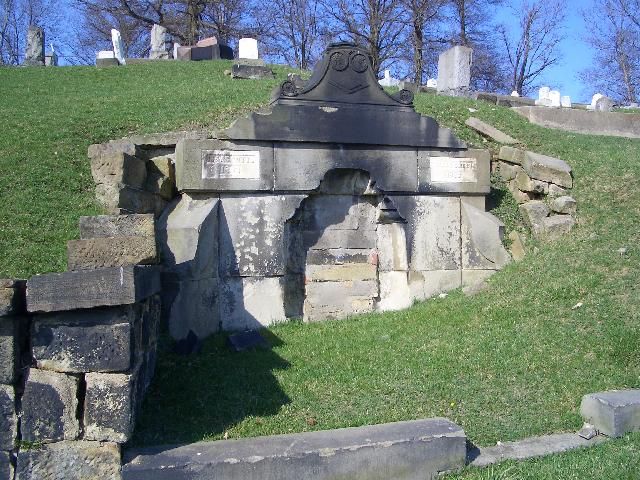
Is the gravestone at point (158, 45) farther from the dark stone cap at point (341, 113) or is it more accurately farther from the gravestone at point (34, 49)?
the dark stone cap at point (341, 113)

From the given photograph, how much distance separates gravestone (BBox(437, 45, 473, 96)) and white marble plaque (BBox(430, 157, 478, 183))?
9.63 m

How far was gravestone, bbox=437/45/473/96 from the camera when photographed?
57.5 feet

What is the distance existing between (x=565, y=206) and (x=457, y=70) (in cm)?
977

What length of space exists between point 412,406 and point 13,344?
311cm

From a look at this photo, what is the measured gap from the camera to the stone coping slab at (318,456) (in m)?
3.92

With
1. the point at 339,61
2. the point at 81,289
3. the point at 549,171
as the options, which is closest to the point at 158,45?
the point at 339,61

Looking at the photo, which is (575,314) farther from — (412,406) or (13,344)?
(13,344)

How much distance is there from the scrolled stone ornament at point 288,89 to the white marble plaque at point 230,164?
88 cm

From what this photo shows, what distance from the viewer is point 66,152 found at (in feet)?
30.0

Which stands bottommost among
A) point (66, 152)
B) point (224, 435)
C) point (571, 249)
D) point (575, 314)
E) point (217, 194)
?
point (224, 435)

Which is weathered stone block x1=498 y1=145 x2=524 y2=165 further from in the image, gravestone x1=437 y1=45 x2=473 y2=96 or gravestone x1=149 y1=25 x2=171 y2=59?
gravestone x1=149 y1=25 x2=171 y2=59

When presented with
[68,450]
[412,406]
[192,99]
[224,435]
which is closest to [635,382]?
[412,406]

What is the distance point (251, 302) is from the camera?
7.70 m

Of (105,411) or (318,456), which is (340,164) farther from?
(105,411)
